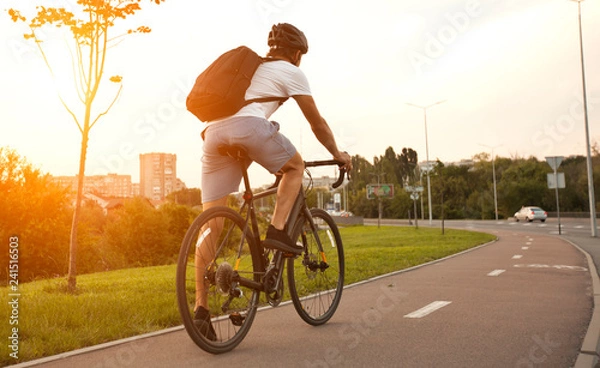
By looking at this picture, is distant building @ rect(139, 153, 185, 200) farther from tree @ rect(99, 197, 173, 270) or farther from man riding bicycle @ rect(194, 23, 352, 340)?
man riding bicycle @ rect(194, 23, 352, 340)

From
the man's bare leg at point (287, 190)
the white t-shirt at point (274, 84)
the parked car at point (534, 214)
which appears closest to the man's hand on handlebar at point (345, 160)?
the man's bare leg at point (287, 190)

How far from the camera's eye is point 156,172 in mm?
87438

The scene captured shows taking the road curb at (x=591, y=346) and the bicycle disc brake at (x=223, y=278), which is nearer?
the road curb at (x=591, y=346)

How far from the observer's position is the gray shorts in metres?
3.84

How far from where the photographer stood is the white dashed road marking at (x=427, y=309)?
525 cm

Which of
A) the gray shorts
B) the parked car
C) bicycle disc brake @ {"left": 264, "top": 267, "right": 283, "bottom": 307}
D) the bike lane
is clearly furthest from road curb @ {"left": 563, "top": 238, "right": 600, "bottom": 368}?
the parked car

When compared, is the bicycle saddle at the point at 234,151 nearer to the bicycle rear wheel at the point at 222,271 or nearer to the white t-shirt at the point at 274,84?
the white t-shirt at the point at 274,84

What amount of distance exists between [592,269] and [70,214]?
19.4 meters

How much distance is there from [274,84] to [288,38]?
1.36 feet

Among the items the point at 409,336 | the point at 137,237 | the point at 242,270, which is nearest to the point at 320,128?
the point at 242,270

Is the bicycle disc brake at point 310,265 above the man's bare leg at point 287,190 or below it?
below

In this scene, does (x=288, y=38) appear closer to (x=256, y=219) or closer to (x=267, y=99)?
(x=267, y=99)

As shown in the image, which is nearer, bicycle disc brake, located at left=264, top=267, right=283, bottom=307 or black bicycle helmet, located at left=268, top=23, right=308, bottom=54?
bicycle disc brake, located at left=264, top=267, right=283, bottom=307

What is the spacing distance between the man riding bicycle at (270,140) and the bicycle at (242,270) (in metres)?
0.07
